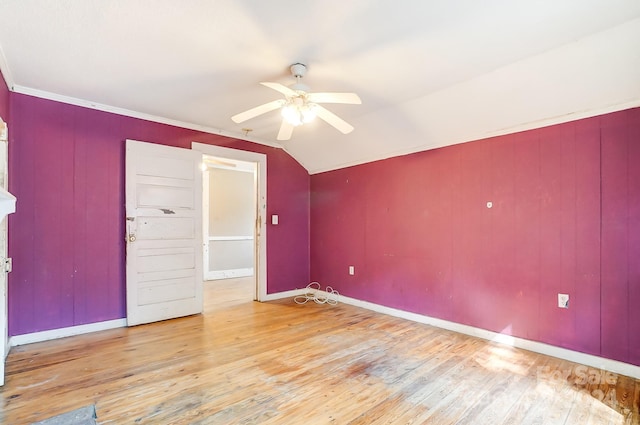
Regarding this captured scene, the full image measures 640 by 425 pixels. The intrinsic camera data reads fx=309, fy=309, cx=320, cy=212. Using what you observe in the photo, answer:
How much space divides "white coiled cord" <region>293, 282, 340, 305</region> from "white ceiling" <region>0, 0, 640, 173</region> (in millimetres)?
2631

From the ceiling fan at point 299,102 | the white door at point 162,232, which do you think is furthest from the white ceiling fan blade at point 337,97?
the white door at point 162,232

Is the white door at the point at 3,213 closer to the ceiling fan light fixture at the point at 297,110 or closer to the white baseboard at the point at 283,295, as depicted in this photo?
the ceiling fan light fixture at the point at 297,110

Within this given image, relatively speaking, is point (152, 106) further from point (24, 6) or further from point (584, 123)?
point (584, 123)

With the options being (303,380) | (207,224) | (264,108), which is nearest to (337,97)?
(264,108)

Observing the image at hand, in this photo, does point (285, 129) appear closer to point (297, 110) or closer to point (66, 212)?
point (297, 110)

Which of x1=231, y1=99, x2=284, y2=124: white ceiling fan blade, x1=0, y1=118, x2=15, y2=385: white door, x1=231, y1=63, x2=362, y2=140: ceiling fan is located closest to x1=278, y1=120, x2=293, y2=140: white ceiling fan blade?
x1=231, y1=63, x2=362, y2=140: ceiling fan

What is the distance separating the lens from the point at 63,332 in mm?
2994

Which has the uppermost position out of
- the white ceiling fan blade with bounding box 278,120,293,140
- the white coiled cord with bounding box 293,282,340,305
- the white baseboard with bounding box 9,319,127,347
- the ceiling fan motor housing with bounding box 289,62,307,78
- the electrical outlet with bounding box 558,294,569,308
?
the ceiling fan motor housing with bounding box 289,62,307,78

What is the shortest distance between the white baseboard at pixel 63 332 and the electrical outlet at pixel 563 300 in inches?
166

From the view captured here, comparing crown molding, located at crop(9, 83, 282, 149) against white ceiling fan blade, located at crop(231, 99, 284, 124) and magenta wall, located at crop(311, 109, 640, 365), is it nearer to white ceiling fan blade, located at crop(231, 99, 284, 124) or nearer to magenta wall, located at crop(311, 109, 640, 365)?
white ceiling fan blade, located at crop(231, 99, 284, 124)

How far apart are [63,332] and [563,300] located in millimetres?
4568

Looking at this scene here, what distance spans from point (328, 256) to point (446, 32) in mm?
3388

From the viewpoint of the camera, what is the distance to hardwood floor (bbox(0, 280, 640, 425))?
180 cm

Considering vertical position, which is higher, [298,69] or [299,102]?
[298,69]
